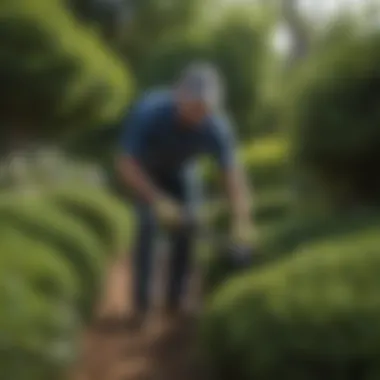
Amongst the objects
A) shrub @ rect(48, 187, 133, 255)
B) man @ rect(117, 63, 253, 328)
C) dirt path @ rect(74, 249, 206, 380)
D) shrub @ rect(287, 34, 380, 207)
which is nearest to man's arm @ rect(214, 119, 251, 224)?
man @ rect(117, 63, 253, 328)

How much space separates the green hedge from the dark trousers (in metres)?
1.25

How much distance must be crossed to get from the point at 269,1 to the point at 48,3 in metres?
7.88

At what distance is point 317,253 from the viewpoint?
2918mm

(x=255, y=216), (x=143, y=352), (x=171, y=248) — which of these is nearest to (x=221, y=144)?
(x=171, y=248)

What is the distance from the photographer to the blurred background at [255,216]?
2.42 meters

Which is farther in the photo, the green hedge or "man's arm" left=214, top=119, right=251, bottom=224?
"man's arm" left=214, top=119, right=251, bottom=224

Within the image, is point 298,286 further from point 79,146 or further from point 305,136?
point 79,146

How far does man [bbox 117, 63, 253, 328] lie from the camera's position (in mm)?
3951

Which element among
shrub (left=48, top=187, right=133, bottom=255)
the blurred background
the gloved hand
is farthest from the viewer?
shrub (left=48, top=187, right=133, bottom=255)

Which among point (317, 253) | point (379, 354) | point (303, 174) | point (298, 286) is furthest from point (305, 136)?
point (379, 354)

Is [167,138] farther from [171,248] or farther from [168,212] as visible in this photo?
[171,248]

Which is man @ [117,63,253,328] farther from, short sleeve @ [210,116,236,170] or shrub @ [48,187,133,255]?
shrub @ [48,187,133,255]

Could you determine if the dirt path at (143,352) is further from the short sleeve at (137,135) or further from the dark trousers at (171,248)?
the short sleeve at (137,135)

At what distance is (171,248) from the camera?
4.48m
